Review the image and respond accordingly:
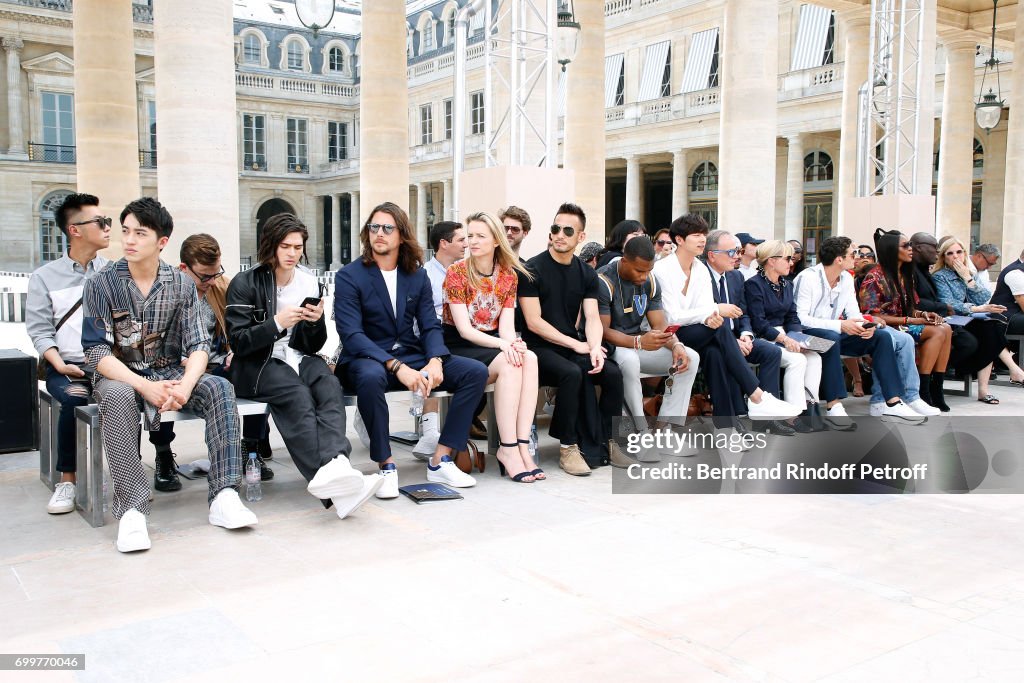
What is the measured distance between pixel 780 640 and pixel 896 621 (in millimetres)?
502

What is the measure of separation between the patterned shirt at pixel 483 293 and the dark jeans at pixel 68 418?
7.07 ft

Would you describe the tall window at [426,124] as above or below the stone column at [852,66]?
above

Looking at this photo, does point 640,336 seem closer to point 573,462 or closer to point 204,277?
point 573,462

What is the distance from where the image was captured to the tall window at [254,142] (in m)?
45.2

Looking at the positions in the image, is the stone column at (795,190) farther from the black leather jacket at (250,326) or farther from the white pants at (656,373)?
the black leather jacket at (250,326)

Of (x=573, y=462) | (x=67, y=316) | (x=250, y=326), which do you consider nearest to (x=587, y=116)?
(x=573, y=462)

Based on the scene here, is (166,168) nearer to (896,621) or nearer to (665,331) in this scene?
(665,331)

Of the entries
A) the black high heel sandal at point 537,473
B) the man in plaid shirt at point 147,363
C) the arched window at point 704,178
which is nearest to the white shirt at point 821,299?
the black high heel sandal at point 537,473

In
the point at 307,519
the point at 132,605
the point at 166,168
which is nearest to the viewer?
the point at 132,605

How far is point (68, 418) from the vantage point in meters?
4.91

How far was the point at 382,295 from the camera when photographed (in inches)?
216

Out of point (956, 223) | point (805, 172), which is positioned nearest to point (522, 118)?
point (956, 223)

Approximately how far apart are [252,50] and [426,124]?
434 inches

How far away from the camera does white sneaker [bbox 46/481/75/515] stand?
15.7ft
